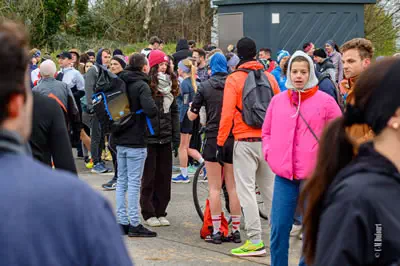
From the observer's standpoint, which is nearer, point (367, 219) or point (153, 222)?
point (367, 219)

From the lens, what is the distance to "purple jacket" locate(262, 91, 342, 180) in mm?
6012

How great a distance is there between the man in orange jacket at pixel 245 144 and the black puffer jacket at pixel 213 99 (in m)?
0.54

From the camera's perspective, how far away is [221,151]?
7.81m

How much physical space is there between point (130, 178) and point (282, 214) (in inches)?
110

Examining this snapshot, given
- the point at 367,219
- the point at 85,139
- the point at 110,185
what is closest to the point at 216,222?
the point at 110,185

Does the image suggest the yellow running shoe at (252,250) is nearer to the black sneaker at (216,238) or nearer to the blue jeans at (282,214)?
the black sneaker at (216,238)

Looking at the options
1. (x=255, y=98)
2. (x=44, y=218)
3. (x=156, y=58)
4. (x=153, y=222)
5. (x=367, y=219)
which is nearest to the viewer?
(x=44, y=218)

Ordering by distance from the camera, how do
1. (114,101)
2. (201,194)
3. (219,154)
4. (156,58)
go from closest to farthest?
(219,154)
(114,101)
(156,58)
(201,194)

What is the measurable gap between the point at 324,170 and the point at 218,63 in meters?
5.26

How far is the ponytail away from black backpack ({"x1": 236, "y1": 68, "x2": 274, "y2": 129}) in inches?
169

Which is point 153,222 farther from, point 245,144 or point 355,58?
point 355,58

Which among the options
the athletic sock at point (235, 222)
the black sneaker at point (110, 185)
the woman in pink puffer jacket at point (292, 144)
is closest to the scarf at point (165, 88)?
the athletic sock at point (235, 222)

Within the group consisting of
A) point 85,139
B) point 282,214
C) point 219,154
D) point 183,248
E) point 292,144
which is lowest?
point 183,248

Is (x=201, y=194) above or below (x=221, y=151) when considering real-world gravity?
below
